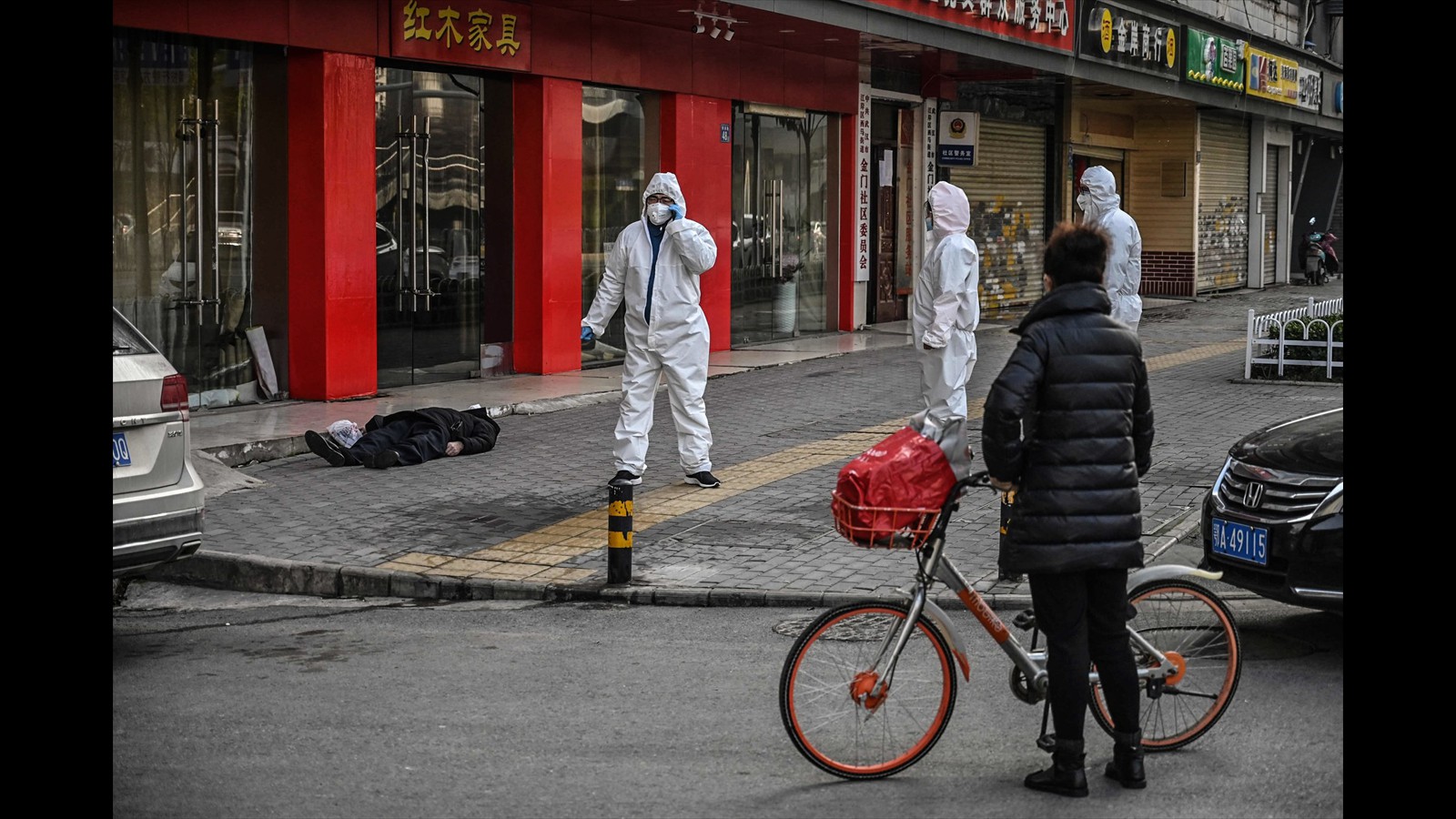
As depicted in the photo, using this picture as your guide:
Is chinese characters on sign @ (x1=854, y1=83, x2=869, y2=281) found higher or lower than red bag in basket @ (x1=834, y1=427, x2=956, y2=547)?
higher

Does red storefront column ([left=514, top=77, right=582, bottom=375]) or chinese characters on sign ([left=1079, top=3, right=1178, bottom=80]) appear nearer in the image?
red storefront column ([left=514, top=77, right=582, bottom=375])

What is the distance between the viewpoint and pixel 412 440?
11656 mm

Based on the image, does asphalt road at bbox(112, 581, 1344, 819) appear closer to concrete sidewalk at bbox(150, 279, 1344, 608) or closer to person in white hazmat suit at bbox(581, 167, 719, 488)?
concrete sidewalk at bbox(150, 279, 1344, 608)

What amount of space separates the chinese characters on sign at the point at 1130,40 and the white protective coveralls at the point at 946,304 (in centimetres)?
1318

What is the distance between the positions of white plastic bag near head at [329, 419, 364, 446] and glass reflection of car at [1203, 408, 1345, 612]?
644 cm

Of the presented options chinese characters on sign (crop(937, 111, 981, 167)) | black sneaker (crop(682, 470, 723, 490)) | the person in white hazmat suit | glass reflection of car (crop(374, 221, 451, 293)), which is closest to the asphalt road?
the person in white hazmat suit

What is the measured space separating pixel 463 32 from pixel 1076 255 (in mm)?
10765

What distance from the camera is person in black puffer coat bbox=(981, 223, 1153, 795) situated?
197 inches

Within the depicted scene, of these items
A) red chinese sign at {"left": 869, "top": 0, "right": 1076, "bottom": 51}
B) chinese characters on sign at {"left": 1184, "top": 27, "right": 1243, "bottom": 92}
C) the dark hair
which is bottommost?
the dark hair

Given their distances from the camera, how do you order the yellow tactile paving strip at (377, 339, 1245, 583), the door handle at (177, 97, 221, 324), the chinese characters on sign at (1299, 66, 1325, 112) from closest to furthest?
the yellow tactile paving strip at (377, 339, 1245, 583) < the door handle at (177, 97, 221, 324) < the chinese characters on sign at (1299, 66, 1325, 112)

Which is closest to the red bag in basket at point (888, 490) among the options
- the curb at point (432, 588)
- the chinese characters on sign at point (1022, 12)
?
the curb at point (432, 588)

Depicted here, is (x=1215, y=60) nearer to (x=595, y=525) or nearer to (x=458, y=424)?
(x=458, y=424)

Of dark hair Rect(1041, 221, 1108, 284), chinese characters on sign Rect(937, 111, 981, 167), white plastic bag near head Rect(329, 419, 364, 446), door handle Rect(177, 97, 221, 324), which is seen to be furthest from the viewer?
chinese characters on sign Rect(937, 111, 981, 167)

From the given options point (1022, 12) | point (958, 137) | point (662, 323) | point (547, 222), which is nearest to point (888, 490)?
point (662, 323)
